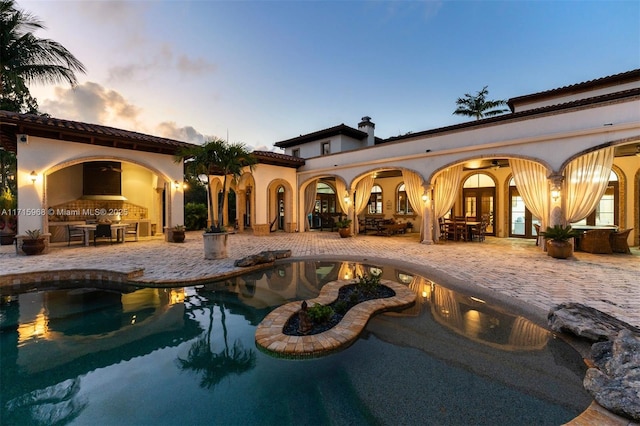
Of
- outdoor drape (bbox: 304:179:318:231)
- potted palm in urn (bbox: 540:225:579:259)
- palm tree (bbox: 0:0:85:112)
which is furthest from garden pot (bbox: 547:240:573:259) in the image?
palm tree (bbox: 0:0:85:112)

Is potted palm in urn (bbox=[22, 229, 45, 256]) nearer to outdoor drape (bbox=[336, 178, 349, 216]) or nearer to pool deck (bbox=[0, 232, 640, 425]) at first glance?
pool deck (bbox=[0, 232, 640, 425])

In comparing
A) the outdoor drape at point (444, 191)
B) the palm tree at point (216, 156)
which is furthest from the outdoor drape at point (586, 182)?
the palm tree at point (216, 156)

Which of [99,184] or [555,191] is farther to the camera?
[99,184]

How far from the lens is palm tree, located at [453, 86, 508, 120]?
23219 mm

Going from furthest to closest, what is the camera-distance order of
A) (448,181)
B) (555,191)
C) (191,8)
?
1. (448,181)
2. (191,8)
3. (555,191)

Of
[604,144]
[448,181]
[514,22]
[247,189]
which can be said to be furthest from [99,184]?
[514,22]

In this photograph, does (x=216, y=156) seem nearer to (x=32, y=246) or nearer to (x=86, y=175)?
(x=32, y=246)

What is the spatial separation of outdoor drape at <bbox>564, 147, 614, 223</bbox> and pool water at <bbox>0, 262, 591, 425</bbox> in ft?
23.7

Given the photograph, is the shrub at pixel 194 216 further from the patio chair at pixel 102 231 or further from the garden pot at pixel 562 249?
the garden pot at pixel 562 249

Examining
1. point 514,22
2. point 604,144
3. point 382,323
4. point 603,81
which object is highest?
point 514,22

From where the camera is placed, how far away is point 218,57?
39.6 feet

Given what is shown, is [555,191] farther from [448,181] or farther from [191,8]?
[191,8]

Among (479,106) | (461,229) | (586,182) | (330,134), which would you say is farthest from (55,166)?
(479,106)

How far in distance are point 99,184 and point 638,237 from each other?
23.5 meters
